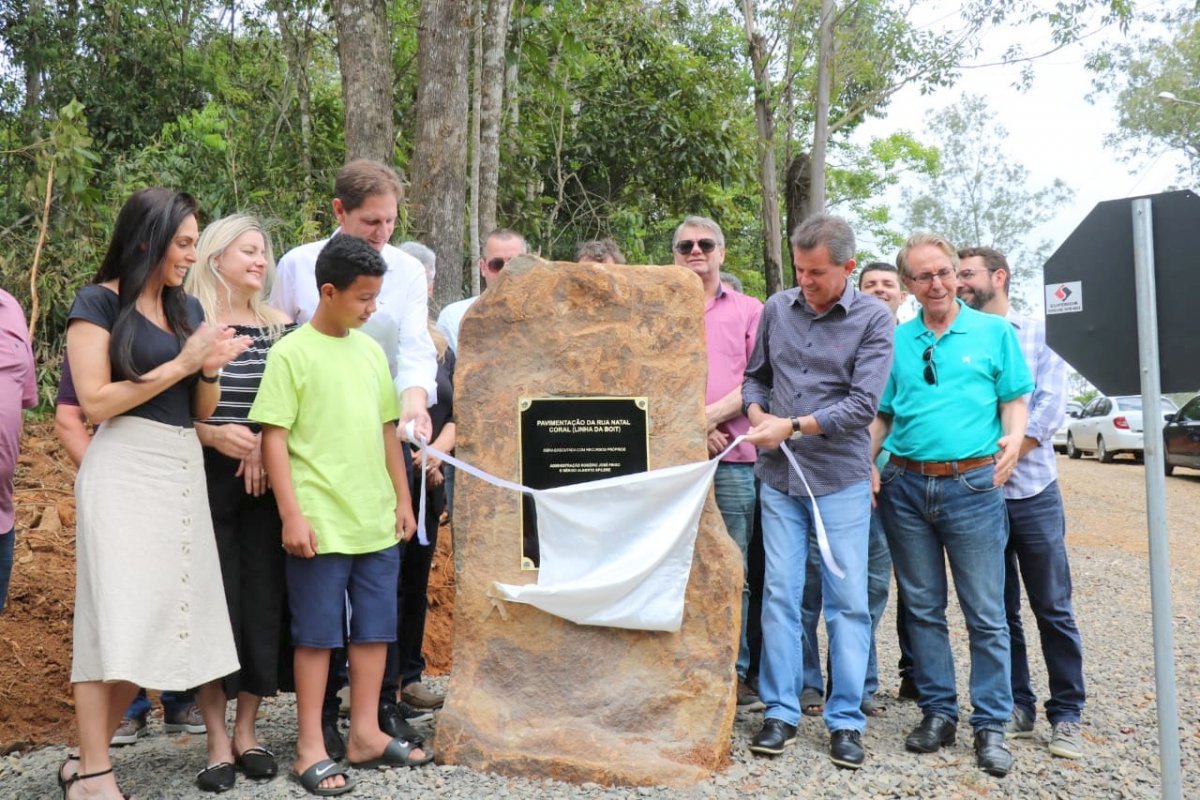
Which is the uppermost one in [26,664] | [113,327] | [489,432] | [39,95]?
[39,95]

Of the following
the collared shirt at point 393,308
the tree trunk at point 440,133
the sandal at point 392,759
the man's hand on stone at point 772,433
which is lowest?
the sandal at point 392,759

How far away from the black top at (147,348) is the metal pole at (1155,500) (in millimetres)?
3315

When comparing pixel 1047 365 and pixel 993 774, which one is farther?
pixel 1047 365

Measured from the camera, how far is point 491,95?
892 centimetres

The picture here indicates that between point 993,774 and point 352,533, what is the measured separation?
109 inches

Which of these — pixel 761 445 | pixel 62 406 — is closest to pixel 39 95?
pixel 62 406

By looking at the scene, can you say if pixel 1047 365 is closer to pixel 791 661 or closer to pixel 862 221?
pixel 791 661

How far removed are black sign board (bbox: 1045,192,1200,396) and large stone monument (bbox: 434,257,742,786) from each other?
1441 millimetres

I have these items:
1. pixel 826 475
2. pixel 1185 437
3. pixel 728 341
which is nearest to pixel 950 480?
pixel 826 475

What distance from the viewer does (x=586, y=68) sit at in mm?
13656

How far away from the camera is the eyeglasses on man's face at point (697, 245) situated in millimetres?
5129

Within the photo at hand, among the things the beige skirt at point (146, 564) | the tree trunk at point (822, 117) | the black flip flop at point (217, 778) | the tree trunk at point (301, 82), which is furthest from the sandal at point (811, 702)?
the tree trunk at point (822, 117)

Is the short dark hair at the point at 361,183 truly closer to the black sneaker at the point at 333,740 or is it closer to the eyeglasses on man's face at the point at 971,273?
the black sneaker at the point at 333,740

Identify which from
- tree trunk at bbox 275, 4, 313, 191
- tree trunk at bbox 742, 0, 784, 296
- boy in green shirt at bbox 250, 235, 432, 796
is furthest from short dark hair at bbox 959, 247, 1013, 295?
tree trunk at bbox 742, 0, 784, 296
